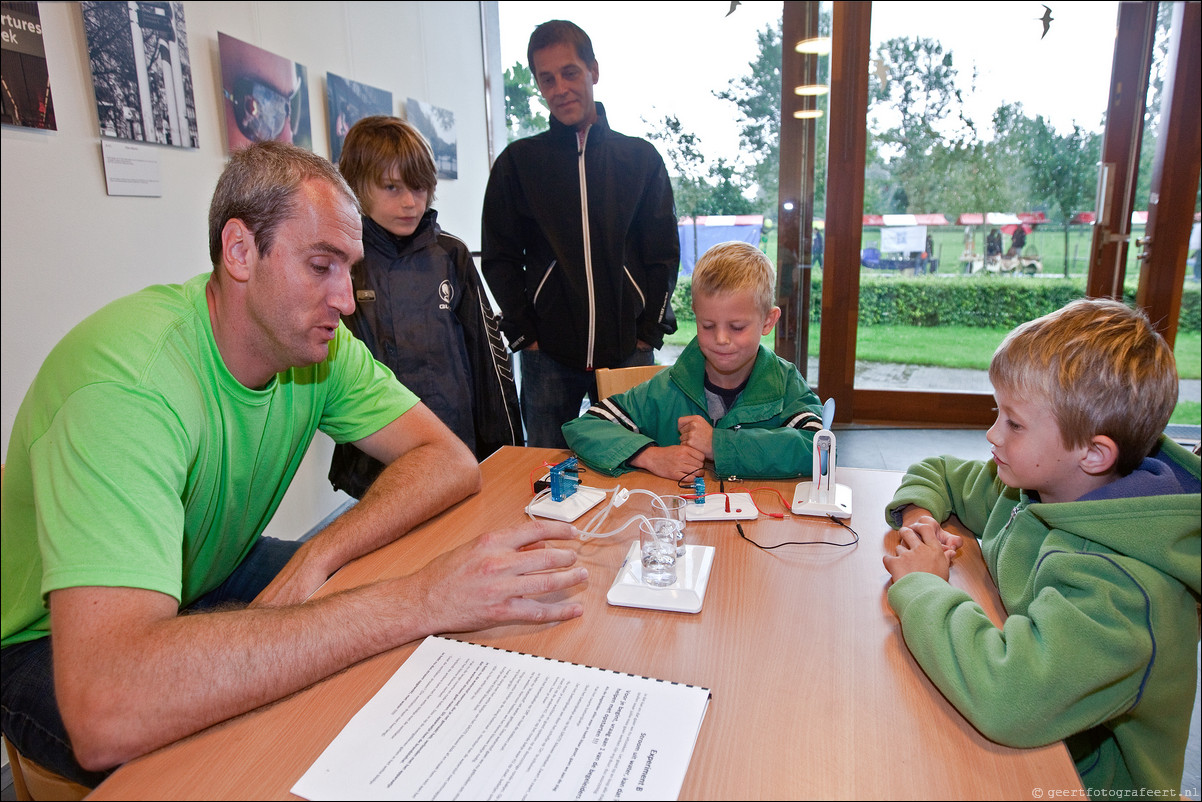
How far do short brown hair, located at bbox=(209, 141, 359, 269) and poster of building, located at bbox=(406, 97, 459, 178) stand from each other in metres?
2.76

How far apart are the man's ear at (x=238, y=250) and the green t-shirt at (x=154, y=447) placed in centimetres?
9

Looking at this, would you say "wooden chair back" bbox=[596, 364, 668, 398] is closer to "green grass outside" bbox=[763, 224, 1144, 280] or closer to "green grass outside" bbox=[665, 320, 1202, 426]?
"green grass outside" bbox=[665, 320, 1202, 426]

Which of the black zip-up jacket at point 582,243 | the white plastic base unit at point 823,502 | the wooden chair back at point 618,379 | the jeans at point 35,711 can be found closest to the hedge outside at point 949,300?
the black zip-up jacket at point 582,243

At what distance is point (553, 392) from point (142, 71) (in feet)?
5.35

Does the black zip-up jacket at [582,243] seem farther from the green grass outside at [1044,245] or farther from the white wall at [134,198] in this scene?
the green grass outside at [1044,245]

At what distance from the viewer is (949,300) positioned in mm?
4305

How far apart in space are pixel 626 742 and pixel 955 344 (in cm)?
424

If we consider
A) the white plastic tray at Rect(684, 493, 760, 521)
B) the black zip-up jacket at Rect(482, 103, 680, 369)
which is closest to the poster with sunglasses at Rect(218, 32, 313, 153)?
the black zip-up jacket at Rect(482, 103, 680, 369)

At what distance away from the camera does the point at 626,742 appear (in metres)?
0.74

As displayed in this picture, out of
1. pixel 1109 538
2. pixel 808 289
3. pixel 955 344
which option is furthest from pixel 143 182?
pixel 955 344

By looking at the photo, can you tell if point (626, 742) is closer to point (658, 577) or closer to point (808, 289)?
point (658, 577)

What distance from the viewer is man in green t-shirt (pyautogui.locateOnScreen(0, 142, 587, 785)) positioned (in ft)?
2.65

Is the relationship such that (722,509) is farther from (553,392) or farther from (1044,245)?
(1044,245)

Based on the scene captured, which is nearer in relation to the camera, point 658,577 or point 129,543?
point 129,543
